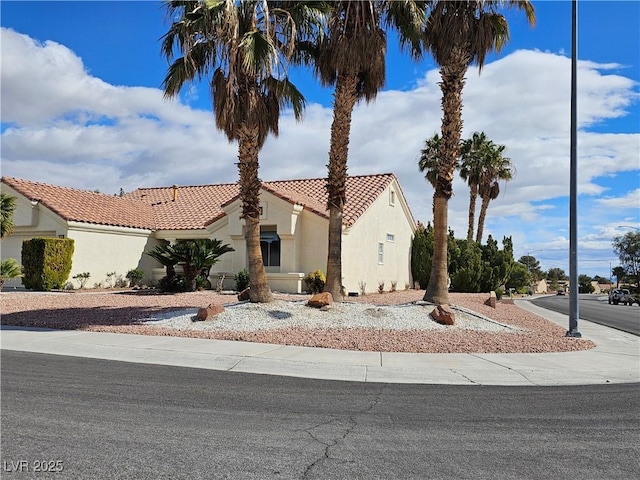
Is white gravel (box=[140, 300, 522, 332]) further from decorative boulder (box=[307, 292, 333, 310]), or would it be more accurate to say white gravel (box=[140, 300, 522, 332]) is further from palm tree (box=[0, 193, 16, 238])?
palm tree (box=[0, 193, 16, 238])

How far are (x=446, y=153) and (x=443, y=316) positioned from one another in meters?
5.40

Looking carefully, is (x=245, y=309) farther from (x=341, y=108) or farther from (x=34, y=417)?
(x=34, y=417)

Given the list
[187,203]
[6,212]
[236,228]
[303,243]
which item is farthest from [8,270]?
[303,243]

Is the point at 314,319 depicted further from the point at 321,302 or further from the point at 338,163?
the point at 338,163

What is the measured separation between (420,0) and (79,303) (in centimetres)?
1479

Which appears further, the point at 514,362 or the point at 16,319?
the point at 16,319

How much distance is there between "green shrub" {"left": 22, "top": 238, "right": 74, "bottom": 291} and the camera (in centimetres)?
2369

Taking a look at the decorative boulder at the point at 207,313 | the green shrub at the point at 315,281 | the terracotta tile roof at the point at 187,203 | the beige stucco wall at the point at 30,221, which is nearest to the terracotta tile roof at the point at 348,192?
the green shrub at the point at 315,281

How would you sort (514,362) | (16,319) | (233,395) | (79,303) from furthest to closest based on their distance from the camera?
(79,303) → (16,319) → (514,362) → (233,395)

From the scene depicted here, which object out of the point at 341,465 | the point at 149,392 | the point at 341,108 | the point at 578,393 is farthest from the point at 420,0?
the point at 341,465

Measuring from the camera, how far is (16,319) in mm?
15000

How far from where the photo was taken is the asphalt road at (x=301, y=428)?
16.2ft

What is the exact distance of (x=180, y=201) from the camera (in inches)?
1336

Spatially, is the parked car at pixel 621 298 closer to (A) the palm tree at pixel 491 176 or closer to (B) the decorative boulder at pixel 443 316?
(A) the palm tree at pixel 491 176
